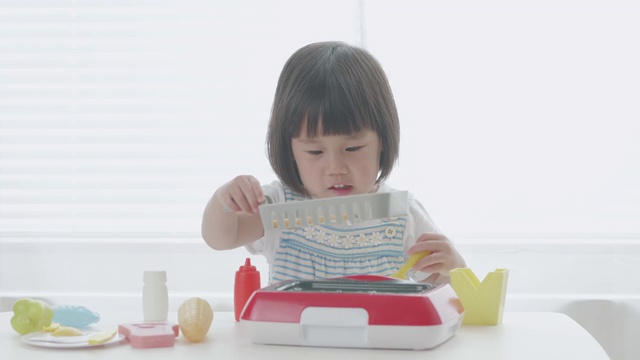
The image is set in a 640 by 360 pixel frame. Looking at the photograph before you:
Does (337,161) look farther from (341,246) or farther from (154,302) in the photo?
(154,302)

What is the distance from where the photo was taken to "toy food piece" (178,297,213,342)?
89 cm

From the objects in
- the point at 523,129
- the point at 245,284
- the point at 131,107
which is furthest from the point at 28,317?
the point at 523,129

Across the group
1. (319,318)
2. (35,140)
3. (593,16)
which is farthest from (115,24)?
(319,318)

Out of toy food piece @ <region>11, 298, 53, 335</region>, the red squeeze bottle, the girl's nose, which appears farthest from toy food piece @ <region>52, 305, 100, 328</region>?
the girl's nose

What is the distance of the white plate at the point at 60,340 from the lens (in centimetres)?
86

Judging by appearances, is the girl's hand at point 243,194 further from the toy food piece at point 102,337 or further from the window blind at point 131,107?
the window blind at point 131,107

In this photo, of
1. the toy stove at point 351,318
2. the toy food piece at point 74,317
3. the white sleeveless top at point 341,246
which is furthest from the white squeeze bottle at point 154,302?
the white sleeveless top at point 341,246

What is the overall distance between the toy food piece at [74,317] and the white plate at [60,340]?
2.8 inches

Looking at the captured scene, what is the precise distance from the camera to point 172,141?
1.83m

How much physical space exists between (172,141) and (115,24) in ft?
0.86

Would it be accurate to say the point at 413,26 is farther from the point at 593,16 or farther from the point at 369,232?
the point at 369,232

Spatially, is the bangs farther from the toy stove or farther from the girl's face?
the toy stove

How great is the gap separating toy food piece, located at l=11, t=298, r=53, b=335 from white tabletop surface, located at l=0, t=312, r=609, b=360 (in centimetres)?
1

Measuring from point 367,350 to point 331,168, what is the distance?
39 cm
